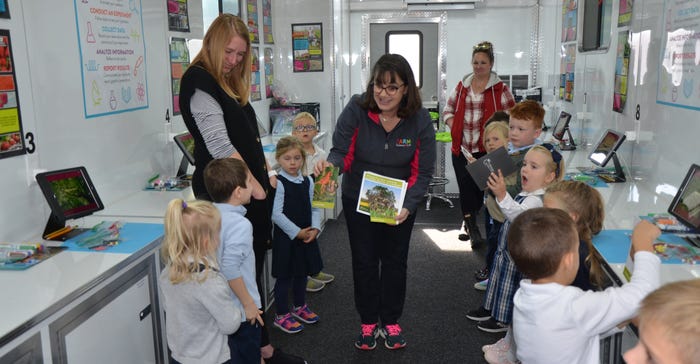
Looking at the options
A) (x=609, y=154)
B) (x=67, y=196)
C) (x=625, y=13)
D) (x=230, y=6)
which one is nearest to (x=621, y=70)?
(x=625, y=13)

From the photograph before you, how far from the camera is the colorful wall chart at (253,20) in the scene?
5.01 metres

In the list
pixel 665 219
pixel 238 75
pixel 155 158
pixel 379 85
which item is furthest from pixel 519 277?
pixel 155 158

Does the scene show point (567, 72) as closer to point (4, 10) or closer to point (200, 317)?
point (200, 317)

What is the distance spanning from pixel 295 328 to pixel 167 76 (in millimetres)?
1758

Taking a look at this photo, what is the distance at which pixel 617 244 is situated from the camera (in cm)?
232

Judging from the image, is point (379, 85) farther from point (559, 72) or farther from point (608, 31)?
point (559, 72)

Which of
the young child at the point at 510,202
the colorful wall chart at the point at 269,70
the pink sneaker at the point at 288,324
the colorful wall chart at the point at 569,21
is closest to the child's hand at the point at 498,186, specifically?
the young child at the point at 510,202

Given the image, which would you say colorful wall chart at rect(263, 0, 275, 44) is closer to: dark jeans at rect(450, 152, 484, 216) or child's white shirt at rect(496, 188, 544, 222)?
dark jeans at rect(450, 152, 484, 216)

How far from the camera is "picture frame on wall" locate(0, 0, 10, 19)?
2326mm

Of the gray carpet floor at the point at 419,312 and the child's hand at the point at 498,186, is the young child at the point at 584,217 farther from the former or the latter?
the gray carpet floor at the point at 419,312

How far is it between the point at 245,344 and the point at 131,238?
66 cm

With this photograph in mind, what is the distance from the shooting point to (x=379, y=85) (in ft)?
8.63

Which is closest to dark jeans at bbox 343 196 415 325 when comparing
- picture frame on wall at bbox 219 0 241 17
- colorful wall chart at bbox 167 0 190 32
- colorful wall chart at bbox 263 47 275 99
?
colorful wall chart at bbox 167 0 190 32

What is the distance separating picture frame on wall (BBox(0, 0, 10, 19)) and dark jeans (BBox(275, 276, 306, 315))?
1.85 m
